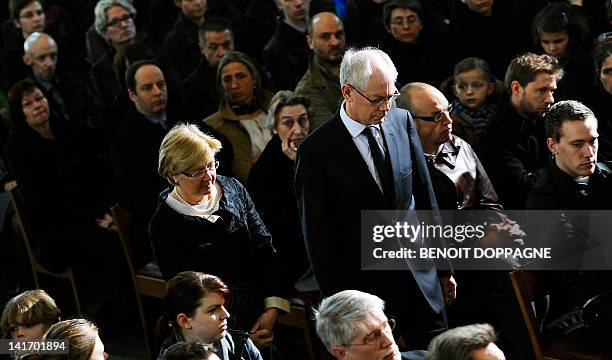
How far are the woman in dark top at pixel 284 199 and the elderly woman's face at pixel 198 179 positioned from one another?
0.82 meters

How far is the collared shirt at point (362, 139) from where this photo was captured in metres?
3.43

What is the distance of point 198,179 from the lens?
3484mm

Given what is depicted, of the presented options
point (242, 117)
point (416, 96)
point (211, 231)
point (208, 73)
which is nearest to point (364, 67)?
point (416, 96)

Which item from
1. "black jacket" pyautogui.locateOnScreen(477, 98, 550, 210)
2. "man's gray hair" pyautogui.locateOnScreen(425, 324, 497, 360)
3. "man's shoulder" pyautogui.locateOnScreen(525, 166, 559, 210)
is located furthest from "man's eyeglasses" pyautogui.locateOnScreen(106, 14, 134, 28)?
"man's gray hair" pyautogui.locateOnScreen(425, 324, 497, 360)

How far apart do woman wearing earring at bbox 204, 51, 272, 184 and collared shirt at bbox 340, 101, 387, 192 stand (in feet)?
5.54

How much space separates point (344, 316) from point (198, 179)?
0.82 metres

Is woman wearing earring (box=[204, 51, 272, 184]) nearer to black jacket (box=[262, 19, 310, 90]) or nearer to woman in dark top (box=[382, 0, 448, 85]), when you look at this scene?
black jacket (box=[262, 19, 310, 90])

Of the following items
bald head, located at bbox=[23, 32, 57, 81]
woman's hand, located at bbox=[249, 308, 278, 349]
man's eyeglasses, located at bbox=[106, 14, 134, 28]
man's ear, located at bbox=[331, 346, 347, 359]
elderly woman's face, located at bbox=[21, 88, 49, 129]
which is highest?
man's eyeglasses, located at bbox=[106, 14, 134, 28]

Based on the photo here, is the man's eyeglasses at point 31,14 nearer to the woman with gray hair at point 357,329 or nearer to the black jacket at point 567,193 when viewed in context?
the black jacket at point 567,193

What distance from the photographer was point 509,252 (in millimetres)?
3904

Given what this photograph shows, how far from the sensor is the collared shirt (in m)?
3.43

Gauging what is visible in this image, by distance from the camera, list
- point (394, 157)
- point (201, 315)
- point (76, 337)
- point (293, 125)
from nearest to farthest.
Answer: point (76, 337), point (201, 315), point (394, 157), point (293, 125)

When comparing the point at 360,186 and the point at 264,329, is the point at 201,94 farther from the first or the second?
the point at 360,186

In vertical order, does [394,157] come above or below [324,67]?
below
